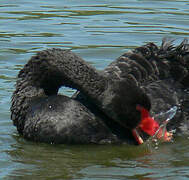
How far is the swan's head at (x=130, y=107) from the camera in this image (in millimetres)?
7004

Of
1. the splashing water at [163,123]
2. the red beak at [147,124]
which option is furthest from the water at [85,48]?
the red beak at [147,124]

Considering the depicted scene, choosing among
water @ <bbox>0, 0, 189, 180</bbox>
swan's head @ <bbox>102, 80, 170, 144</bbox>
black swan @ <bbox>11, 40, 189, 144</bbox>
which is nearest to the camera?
water @ <bbox>0, 0, 189, 180</bbox>

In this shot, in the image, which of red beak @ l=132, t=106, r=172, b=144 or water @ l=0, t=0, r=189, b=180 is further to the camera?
red beak @ l=132, t=106, r=172, b=144

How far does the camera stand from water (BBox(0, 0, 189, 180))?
6656mm

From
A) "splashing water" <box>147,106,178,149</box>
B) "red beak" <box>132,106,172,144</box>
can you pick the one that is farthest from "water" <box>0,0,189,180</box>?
"red beak" <box>132,106,172,144</box>

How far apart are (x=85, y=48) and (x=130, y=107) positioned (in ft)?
12.2

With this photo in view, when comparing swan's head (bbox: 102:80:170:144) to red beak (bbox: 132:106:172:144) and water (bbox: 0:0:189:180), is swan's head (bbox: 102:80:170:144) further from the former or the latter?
water (bbox: 0:0:189:180)

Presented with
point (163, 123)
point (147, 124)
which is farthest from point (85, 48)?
point (147, 124)

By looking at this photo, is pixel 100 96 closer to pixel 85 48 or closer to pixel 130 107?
pixel 130 107

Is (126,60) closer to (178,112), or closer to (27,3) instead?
(178,112)

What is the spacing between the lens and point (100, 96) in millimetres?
7312

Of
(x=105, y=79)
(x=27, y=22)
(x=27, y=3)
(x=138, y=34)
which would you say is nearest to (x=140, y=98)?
(x=105, y=79)

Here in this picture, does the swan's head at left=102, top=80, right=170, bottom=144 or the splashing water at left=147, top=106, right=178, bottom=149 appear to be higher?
the swan's head at left=102, top=80, right=170, bottom=144

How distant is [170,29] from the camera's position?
11.7 metres
